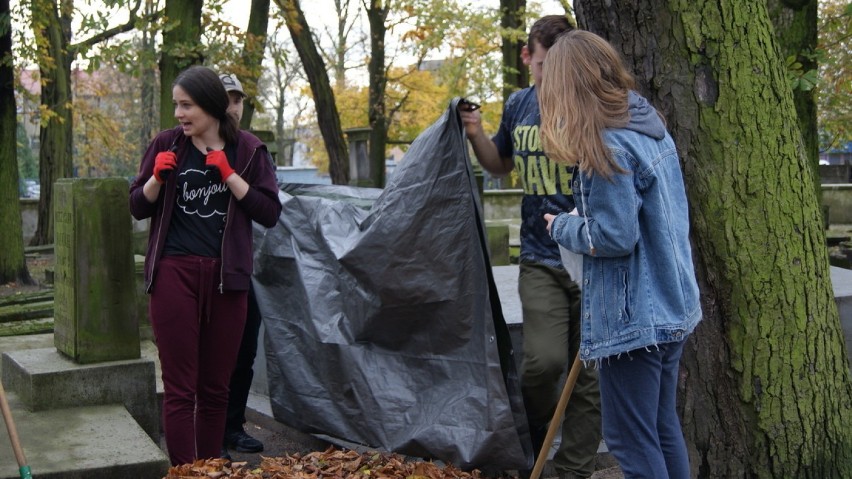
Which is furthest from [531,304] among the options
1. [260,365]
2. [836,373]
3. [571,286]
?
[260,365]

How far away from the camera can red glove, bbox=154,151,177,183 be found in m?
4.28

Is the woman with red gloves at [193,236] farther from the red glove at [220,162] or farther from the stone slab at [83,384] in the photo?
the stone slab at [83,384]

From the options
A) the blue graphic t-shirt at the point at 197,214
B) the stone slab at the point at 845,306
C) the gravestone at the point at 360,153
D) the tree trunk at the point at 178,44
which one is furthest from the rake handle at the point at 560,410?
the gravestone at the point at 360,153

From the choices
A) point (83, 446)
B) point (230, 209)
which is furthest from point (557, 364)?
point (83, 446)

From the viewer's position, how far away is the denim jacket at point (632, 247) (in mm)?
3029

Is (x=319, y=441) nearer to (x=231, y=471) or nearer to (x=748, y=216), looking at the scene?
(x=231, y=471)

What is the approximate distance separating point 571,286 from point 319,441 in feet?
6.49

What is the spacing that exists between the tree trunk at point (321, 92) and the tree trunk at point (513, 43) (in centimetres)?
419

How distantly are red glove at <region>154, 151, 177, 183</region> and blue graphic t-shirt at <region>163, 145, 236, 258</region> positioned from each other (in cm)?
9

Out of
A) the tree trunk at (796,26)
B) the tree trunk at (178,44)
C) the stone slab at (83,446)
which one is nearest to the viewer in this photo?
the stone slab at (83,446)

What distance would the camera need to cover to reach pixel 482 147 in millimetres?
4551

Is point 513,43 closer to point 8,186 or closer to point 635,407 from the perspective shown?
point 8,186

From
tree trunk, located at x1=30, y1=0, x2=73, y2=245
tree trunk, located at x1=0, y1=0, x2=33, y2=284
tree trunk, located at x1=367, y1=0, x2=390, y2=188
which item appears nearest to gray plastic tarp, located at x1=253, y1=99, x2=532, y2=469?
tree trunk, located at x1=0, y1=0, x2=33, y2=284

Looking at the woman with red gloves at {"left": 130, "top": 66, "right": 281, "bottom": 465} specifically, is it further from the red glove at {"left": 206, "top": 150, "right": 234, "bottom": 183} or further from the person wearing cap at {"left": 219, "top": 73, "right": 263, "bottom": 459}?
the person wearing cap at {"left": 219, "top": 73, "right": 263, "bottom": 459}
